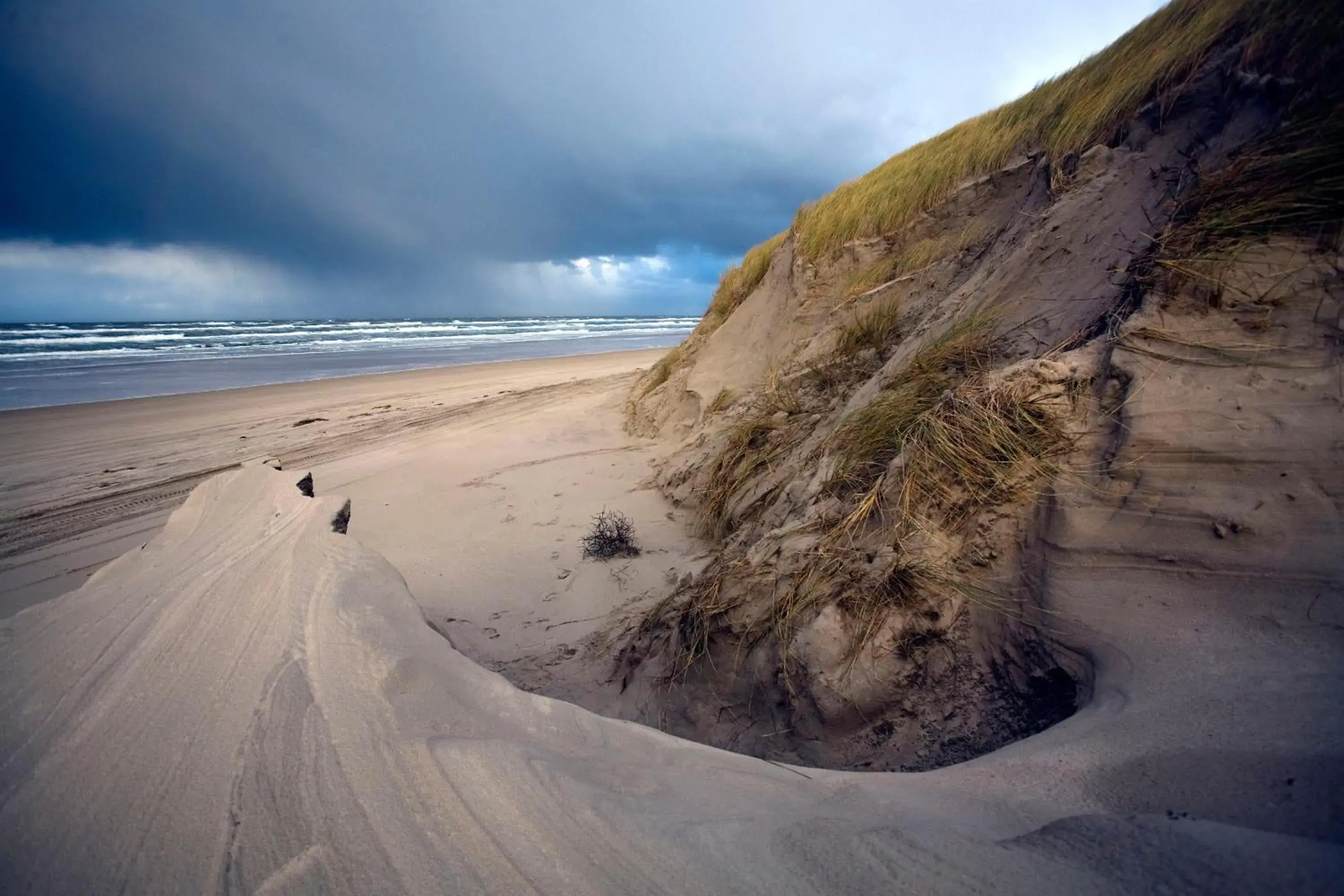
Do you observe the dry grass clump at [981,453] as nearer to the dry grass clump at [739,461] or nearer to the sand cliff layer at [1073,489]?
the sand cliff layer at [1073,489]

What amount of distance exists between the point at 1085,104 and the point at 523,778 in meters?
5.88

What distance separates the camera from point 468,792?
4.08 ft

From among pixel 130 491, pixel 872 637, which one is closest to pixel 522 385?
pixel 130 491

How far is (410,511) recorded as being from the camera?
5902mm

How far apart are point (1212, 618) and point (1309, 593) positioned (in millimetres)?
228

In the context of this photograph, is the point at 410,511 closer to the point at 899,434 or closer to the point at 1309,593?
the point at 899,434

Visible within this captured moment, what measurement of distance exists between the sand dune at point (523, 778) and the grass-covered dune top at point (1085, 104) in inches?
106

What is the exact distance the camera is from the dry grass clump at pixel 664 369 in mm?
9016

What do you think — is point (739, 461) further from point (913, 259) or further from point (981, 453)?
point (913, 259)

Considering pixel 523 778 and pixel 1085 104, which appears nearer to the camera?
pixel 523 778

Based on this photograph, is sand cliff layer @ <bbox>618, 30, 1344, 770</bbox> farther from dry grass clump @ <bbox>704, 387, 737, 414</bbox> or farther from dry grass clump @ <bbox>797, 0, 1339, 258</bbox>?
dry grass clump @ <bbox>704, 387, 737, 414</bbox>

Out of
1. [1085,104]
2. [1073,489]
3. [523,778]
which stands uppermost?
[1085,104]

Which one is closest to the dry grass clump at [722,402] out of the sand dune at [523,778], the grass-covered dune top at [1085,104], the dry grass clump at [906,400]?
the grass-covered dune top at [1085,104]

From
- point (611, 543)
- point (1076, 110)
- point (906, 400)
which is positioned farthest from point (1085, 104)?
point (611, 543)
